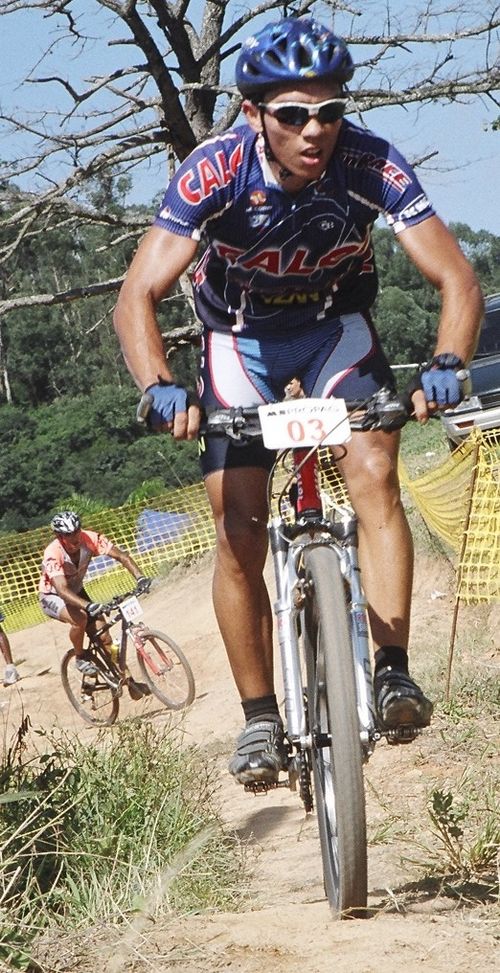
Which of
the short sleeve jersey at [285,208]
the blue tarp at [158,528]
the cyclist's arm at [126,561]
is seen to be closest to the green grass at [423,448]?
the blue tarp at [158,528]

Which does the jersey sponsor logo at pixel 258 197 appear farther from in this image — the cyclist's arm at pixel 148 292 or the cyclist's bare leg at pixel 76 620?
the cyclist's bare leg at pixel 76 620

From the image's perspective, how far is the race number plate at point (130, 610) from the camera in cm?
1166

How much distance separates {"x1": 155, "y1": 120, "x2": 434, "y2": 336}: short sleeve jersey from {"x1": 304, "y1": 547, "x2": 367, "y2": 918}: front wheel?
2.83 feet

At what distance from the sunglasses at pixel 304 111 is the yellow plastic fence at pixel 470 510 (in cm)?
316

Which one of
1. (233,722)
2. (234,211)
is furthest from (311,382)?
(233,722)

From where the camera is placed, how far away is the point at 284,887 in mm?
4504

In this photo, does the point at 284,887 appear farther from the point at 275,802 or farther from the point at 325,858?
the point at 275,802

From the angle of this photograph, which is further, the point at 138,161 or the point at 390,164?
the point at 138,161

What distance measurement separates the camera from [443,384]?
338cm

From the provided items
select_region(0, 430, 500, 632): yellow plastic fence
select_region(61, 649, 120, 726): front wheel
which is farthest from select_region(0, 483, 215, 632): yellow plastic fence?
select_region(61, 649, 120, 726): front wheel

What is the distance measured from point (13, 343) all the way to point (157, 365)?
6030 cm

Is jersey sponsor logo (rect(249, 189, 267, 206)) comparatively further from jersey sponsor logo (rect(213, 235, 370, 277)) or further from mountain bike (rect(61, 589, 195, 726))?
mountain bike (rect(61, 589, 195, 726))

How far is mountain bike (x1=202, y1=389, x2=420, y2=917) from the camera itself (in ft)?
10.8

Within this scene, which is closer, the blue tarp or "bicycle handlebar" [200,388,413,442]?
"bicycle handlebar" [200,388,413,442]
